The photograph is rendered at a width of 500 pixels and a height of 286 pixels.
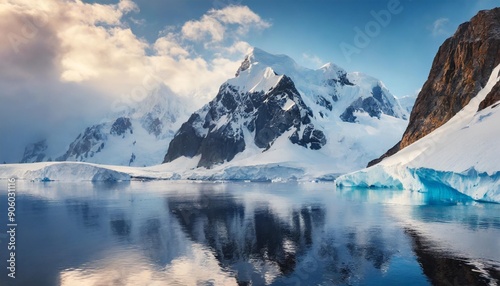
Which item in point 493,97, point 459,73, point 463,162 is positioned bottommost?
point 463,162

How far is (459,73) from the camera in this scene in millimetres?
78688

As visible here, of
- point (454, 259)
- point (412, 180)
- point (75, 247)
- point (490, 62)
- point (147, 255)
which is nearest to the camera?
point (454, 259)

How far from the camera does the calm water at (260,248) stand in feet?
58.5

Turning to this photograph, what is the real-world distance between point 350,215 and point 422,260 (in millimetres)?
17319

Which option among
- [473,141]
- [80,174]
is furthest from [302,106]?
[473,141]

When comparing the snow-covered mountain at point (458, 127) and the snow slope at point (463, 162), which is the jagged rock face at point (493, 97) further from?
the snow slope at point (463, 162)

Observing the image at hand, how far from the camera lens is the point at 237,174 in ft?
485

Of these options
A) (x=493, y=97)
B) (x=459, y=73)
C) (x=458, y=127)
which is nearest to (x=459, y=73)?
(x=459, y=73)

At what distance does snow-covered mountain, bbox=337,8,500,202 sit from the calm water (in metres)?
4.72

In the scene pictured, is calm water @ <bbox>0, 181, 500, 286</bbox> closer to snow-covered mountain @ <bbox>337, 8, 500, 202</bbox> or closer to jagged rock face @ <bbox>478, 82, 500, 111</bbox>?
snow-covered mountain @ <bbox>337, 8, 500, 202</bbox>

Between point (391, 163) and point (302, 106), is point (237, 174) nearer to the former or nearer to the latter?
point (302, 106)

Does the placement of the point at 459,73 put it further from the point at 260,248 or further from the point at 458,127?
the point at 260,248

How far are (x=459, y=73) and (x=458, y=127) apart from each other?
2807cm

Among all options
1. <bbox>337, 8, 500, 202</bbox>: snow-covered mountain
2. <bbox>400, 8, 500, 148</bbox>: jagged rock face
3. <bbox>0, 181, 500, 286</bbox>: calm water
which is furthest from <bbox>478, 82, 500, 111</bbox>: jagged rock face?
<bbox>0, 181, 500, 286</bbox>: calm water
